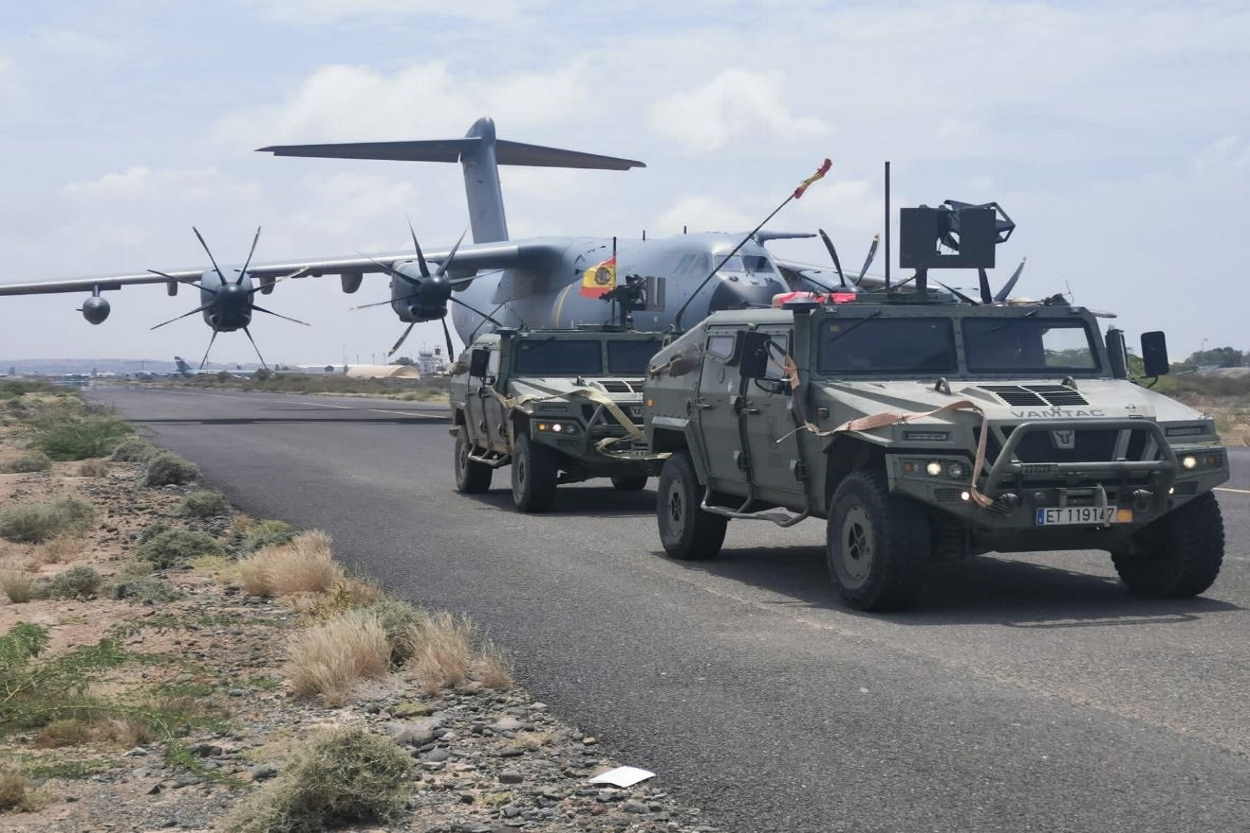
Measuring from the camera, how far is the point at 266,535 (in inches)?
555

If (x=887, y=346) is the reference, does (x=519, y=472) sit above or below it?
below

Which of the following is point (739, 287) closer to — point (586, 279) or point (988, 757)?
point (586, 279)

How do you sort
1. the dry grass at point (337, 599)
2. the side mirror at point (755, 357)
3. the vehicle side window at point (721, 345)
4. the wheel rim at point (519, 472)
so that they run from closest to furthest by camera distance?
the dry grass at point (337, 599) < the side mirror at point (755, 357) < the vehicle side window at point (721, 345) < the wheel rim at point (519, 472)

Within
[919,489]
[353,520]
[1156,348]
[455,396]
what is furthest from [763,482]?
[455,396]

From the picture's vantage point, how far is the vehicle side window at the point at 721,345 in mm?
12023

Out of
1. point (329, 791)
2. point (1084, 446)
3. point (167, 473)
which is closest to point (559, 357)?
point (167, 473)

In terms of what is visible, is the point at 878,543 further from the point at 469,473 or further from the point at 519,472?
the point at 469,473

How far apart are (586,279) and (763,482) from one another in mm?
21176

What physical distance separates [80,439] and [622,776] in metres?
26.9

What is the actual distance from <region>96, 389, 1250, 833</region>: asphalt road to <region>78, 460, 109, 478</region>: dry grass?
11190mm

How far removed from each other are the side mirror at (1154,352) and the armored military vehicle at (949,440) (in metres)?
0.02

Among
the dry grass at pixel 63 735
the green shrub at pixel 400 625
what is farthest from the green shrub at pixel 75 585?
the dry grass at pixel 63 735

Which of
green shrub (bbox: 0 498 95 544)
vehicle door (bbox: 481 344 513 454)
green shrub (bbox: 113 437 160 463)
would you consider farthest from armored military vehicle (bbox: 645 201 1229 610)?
green shrub (bbox: 113 437 160 463)

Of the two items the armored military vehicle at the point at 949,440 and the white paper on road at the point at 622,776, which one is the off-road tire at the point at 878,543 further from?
the white paper on road at the point at 622,776
